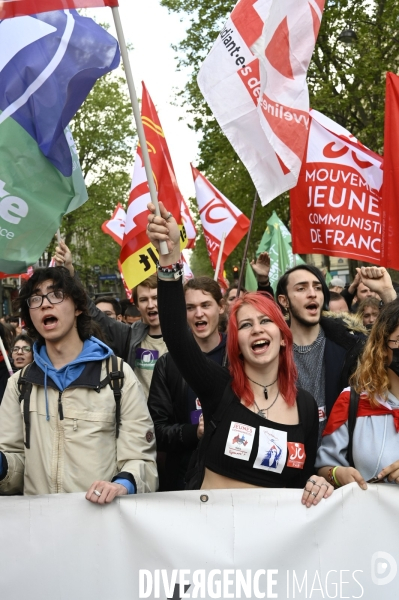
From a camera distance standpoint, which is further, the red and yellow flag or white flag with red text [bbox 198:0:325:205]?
the red and yellow flag

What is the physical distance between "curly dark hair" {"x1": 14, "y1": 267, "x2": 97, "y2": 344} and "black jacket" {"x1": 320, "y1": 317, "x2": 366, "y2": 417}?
130 cm

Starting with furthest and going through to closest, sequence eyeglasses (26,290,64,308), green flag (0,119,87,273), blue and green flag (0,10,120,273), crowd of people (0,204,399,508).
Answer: green flag (0,119,87,273) < blue and green flag (0,10,120,273) < eyeglasses (26,290,64,308) < crowd of people (0,204,399,508)

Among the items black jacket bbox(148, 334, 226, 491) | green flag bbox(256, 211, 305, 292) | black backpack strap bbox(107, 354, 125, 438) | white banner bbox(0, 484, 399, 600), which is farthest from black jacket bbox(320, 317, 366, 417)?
green flag bbox(256, 211, 305, 292)

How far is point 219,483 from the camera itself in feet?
11.1

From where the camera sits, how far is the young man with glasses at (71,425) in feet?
11.4

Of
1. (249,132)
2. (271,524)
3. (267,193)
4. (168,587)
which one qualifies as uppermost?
(249,132)

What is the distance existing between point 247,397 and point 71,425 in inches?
29.0

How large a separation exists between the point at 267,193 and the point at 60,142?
1.32 metres

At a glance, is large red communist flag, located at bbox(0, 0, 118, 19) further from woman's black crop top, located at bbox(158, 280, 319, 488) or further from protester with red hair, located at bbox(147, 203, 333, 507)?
woman's black crop top, located at bbox(158, 280, 319, 488)

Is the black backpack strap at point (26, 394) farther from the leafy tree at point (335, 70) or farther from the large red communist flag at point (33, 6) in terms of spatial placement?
the leafy tree at point (335, 70)

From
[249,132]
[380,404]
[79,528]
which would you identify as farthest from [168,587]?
[249,132]

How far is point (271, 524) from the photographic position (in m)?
3.36

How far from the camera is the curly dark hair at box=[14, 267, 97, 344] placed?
12.4 feet

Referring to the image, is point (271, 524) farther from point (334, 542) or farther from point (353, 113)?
point (353, 113)
